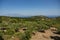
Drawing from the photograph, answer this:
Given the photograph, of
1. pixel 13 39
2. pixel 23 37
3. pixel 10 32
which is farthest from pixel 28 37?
pixel 10 32

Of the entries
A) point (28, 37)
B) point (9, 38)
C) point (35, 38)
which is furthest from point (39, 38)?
point (9, 38)

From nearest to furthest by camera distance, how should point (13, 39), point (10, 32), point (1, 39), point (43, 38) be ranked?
point (1, 39) < point (13, 39) < point (43, 38) < point (10, 32)

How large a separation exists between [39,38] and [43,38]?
561 millimetres

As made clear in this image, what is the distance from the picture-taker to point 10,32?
64.7 feet

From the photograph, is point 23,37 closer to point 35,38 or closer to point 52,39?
point 35,38

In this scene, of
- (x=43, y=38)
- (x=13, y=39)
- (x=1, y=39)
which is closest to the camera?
(x=1, y=39)

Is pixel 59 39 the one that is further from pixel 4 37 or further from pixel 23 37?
pixel 4 37

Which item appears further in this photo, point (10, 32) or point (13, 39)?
point (10, 32)

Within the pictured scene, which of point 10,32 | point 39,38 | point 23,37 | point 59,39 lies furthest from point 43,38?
point 10,32

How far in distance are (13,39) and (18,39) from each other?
67cm

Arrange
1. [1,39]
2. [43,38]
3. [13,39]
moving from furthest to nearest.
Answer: [43,38], [13,39], [1,39]

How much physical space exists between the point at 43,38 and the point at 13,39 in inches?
138

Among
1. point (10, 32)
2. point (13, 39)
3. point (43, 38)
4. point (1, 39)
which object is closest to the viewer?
point (1, 39)

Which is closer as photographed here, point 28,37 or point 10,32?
point 28,37
